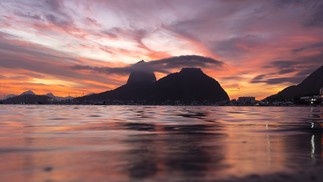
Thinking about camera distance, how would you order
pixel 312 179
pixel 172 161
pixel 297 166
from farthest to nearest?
pixel 172 161 < pixel 297 166 < pixel 312 179

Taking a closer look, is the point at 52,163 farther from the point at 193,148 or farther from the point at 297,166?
the point at 297,166

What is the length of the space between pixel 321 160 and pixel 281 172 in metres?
3.39

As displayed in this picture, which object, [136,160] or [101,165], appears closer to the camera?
[101,165]

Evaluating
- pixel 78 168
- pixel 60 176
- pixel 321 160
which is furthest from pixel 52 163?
pixel 321 160

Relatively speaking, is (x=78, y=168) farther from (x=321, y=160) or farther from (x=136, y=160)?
(x=321, y=160)

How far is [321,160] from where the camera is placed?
1248cm

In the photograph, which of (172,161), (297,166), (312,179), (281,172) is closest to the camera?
(312,179)

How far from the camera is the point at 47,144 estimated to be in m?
17.2

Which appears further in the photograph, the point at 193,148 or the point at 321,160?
the point at 193,148

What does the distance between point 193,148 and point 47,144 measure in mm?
7913

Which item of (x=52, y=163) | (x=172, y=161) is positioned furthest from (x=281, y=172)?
(x=52, y=163)

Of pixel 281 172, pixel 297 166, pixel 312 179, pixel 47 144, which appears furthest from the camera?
pixel 47 144

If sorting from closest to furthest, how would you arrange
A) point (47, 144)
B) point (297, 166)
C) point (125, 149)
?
1. point (297, 166)
2. point (125, 149)
3. point (47, 144)

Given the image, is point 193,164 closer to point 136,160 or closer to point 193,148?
point 136,160
